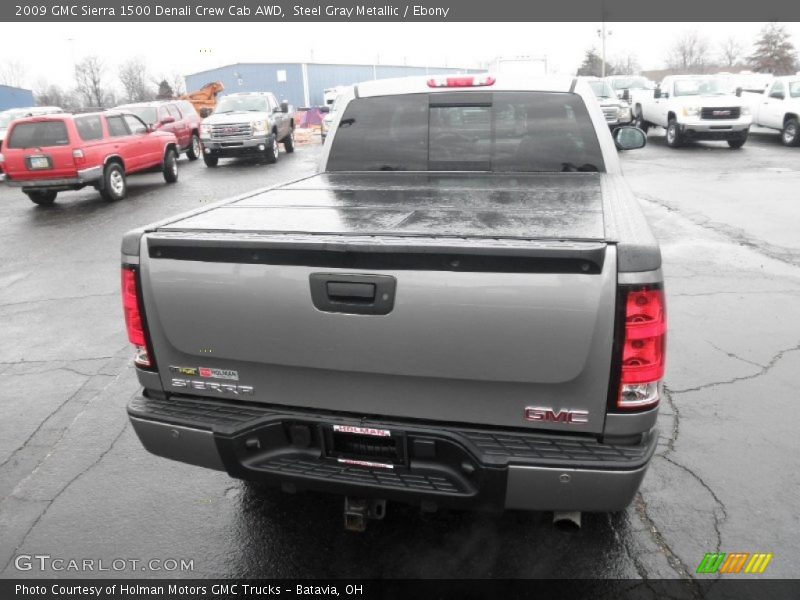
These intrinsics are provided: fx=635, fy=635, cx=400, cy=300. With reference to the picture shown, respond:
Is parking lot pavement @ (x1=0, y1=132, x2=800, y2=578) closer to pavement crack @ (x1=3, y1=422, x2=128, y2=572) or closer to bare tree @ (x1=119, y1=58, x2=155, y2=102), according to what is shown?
pavement crack @ (x1=3, y1=422, x2=128, y2=572)

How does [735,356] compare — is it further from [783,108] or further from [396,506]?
[783,108]

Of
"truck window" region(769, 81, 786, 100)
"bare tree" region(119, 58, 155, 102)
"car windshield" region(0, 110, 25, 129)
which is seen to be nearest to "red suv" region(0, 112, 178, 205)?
"car windshield" region(0, 110, 25, 129)

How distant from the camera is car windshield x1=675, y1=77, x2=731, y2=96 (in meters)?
19.7

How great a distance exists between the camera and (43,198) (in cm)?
1415

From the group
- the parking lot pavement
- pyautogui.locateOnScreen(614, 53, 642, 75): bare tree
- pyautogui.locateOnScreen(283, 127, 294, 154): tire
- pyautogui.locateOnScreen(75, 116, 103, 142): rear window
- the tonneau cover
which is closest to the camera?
the tonneau cover

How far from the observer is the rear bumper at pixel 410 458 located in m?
2.33

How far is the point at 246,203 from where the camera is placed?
344cm

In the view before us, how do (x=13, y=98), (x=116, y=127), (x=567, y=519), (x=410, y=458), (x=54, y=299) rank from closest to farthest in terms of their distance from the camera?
(x=410, y=458)
(x=567, y=519)
(x=54, y=299)
(x=116, y=127)
(x=13, y=98)

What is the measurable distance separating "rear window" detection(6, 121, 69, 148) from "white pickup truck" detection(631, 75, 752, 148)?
55.3ft

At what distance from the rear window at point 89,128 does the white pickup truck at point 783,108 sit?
61.1 feet

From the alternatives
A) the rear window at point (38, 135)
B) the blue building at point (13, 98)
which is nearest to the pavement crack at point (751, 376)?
the rear window at point (38, 135)

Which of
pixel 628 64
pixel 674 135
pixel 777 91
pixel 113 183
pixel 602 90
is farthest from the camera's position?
pixel 628 64

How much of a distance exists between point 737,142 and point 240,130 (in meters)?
14.9

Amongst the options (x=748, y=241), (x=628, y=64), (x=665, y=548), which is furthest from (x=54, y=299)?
(x=628, y=64)
